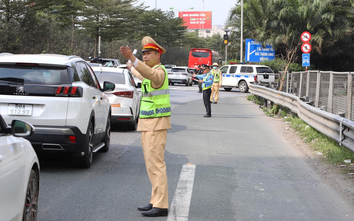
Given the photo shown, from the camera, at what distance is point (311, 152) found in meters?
10.0

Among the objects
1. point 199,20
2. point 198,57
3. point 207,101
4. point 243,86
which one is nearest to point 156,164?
point 207,101

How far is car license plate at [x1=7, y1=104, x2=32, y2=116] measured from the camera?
23.3ft

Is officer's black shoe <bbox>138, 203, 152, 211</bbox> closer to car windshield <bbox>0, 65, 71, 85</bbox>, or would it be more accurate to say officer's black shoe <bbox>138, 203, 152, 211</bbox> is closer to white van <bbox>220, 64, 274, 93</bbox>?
car windshield <bbox>0, 65, 71, 85</bbox>

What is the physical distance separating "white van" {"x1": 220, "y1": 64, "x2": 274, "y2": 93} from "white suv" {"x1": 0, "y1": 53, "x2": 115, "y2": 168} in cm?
2704

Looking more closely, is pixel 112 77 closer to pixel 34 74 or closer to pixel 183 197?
pixel 34 74

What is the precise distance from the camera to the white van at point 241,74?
33875 mm

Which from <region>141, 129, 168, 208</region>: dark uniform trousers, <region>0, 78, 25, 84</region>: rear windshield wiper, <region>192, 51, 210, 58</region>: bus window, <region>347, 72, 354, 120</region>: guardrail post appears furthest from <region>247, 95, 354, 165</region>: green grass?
<region>192, 51, 210, 58</region>: bus window

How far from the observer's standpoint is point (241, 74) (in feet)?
114

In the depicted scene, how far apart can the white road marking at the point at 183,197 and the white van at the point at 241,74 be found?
26561 mm

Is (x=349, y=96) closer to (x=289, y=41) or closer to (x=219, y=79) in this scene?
(x=219, y=79)

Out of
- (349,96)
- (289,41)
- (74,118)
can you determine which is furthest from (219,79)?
(289,41)

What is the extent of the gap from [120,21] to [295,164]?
54.1m

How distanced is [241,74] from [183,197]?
28914 mm

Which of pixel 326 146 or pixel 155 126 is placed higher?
pixel 155 126
